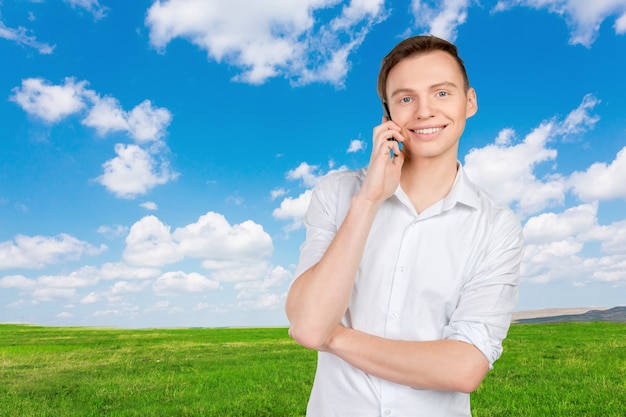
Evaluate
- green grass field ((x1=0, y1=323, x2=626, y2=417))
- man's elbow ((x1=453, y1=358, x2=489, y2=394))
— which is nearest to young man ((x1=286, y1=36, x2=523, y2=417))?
man's elbow ((x1=453, y1=358, x2=489, y2=394))

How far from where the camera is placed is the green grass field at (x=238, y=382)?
10.3 m

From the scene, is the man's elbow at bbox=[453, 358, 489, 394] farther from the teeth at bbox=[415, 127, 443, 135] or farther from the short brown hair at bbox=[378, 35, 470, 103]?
the short brown hair at bbox=[378, 35, 470, 103]

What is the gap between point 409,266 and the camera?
130 inches

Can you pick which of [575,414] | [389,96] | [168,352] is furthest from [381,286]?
[168,352]

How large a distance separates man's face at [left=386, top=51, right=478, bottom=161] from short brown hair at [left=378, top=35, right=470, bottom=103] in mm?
33

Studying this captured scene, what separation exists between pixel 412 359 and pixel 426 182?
→ 3.52 feet

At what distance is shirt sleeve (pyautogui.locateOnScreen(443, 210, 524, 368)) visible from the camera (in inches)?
128

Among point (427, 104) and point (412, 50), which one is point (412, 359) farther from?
point (412, 50)

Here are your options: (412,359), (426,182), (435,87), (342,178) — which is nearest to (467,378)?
(412,359)

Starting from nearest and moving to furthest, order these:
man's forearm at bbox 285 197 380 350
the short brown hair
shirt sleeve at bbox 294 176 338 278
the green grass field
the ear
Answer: man's forearm at bbox 285 197 380 350 < shirt sleeve at bbox 294 176 338 278 < the short brown hair < the ear < the green grass field

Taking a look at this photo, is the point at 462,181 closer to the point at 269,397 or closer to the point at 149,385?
the point at 269,397

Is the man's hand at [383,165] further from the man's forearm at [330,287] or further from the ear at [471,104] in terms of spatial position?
the ear at [471,104]

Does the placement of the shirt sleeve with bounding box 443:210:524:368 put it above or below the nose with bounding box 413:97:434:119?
below

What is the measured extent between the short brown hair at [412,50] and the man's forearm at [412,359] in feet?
4.93
